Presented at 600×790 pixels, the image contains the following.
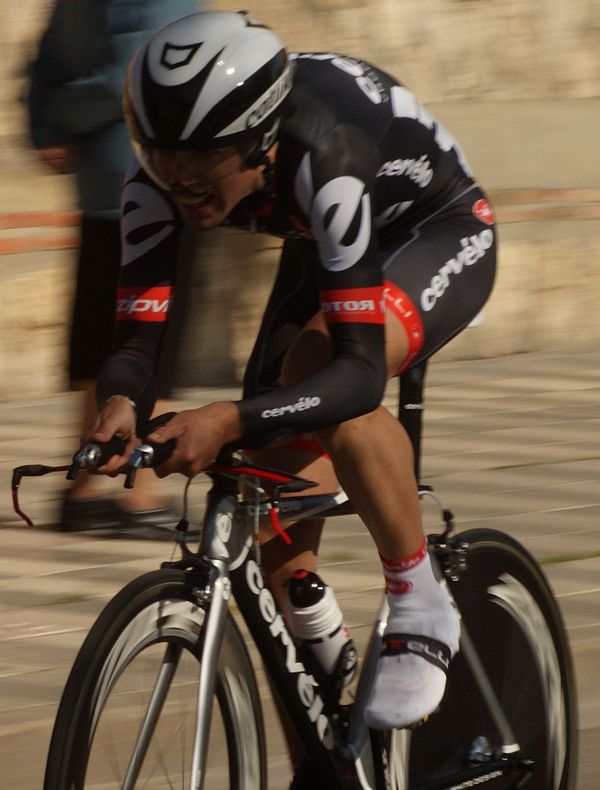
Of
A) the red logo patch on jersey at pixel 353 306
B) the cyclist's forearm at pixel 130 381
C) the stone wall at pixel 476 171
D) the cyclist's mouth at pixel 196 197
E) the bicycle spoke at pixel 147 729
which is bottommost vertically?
the stone wall at pixel 476 171

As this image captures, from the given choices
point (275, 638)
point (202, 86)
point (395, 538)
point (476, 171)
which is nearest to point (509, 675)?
point (395, 538)

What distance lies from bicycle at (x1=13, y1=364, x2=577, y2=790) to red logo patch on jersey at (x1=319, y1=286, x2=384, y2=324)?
1.06 feet

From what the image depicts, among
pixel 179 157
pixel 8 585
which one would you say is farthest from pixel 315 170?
pixel 8 585

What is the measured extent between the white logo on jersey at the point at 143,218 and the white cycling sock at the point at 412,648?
2.47ft

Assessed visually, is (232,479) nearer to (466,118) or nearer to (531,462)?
(531,462)

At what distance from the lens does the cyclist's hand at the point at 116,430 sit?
9.55 feet

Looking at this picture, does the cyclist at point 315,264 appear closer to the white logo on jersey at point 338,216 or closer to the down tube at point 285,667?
the white logo on jersey at point 338,216

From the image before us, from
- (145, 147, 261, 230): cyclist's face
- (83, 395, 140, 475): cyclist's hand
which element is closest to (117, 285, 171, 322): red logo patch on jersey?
(145, 147, 261, 230): cyclist's face

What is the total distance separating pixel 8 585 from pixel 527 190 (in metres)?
5.39

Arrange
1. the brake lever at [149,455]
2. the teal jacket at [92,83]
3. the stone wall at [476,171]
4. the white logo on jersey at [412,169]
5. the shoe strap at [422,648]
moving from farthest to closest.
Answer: the stone wall at [476,171], the teal jacket at [92,83], the white logo on jersey at [412,169], the shoe strap at [422,648], the brake lever at [149,455]

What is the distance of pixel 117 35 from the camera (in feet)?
19.1

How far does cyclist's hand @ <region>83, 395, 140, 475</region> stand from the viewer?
9.55 feet

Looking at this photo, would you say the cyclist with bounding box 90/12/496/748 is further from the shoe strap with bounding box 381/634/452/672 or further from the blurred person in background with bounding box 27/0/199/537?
the blurred person in background with bounding box 27/0/199/537

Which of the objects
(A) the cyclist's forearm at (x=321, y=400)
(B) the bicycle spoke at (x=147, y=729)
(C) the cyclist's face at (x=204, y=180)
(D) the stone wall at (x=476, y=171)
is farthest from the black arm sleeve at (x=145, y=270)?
(D) the stone wall at (x=476, y=171)
